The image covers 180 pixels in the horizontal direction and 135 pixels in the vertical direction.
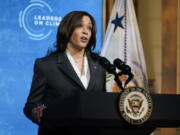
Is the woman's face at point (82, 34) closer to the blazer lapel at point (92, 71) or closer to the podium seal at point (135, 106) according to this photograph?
the blazer lapel at point (92, 71)

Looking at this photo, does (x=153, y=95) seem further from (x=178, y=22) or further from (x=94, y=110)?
(x=178, y=22)

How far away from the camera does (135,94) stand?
1.53m

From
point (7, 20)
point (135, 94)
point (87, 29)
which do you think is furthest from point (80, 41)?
point (7, 20)

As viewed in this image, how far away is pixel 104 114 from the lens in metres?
1.50

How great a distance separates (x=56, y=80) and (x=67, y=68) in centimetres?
7

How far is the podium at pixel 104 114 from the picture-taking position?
4.86 feet

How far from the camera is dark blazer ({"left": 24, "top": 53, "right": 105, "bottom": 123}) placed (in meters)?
1.82

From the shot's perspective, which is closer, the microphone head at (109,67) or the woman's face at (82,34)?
the microphone head at (109,67)

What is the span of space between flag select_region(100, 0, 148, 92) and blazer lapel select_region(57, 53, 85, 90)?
1.81m

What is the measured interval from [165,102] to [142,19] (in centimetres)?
275

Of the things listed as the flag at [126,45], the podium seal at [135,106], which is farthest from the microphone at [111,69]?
the flag at [126,45]

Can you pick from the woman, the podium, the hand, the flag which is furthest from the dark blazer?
the flag

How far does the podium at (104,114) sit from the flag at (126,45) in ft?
6.85

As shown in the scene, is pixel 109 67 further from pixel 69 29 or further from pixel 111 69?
pixel 69 29
